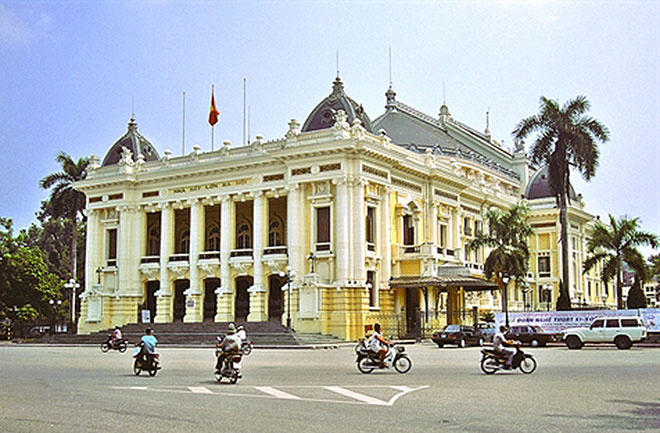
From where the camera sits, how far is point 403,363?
2417 centimetres

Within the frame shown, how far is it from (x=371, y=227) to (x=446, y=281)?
5.99 m

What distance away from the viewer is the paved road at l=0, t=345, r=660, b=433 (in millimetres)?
12281

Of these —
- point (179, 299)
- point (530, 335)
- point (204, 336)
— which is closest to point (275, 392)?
point (530, 335)

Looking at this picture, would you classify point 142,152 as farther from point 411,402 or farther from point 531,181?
point 411,402

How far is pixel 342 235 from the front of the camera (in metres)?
50.1

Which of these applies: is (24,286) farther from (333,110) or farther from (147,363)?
(147,363)

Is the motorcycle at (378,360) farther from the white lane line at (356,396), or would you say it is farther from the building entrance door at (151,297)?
the building entrance door at (151,297)

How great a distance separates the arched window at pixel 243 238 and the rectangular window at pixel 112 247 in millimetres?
9449

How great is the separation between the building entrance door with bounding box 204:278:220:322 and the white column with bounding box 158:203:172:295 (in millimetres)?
2759

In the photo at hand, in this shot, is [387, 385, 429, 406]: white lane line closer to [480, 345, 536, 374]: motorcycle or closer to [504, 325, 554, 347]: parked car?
[480, 345, 536, 374]: motorcycle

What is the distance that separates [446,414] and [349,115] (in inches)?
1649

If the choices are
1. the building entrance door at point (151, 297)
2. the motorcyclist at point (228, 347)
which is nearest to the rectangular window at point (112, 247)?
the building entrance door at point (151, 297)

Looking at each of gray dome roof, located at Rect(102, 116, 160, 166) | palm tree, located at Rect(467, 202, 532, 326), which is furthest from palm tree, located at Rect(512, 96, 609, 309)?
gray dome roof, located at Rect(102, 116, 160, 166)

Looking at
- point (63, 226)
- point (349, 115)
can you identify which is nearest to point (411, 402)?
point (349, 115)
